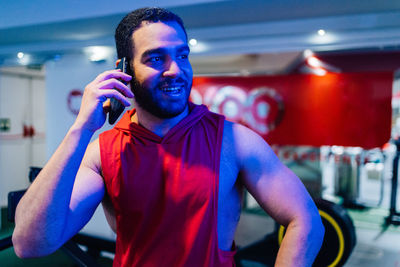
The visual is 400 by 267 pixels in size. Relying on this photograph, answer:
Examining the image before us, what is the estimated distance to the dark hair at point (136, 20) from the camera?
43.2 inches

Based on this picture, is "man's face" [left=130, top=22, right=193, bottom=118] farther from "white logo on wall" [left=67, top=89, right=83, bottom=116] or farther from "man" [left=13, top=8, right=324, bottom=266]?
"white logo on wall" [left=67, top=89, right=83, bottom=116]

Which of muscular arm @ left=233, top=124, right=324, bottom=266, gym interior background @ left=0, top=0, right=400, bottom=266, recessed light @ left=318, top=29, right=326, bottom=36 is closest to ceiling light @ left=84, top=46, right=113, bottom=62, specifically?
gym interior background @ left=0, top=0, right=400, bottom=266

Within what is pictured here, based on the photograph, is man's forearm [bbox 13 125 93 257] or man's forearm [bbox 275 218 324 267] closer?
man's forearm [bbox 13 125 93 257]

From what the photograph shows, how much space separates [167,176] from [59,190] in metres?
0.33

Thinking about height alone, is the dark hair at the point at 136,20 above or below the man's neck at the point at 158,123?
above

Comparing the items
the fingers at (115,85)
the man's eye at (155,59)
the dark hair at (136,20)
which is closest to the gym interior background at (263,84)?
the dark hair at (136,20)

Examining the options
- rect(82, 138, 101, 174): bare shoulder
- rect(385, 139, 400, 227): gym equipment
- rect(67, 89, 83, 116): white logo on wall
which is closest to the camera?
rect(82, 138, 101, 174): bare shoulder

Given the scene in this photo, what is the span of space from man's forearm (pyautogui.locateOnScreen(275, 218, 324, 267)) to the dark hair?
766 mm

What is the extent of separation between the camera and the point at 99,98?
993mm

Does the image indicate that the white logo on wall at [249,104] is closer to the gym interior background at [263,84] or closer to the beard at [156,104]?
the gym interior background at [263,84]

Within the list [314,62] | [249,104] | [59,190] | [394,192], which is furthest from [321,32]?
[394,192]

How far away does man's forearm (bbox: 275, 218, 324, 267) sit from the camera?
3.40 feet

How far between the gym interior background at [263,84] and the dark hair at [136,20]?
95 cm

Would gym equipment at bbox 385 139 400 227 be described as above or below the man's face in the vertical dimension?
below
